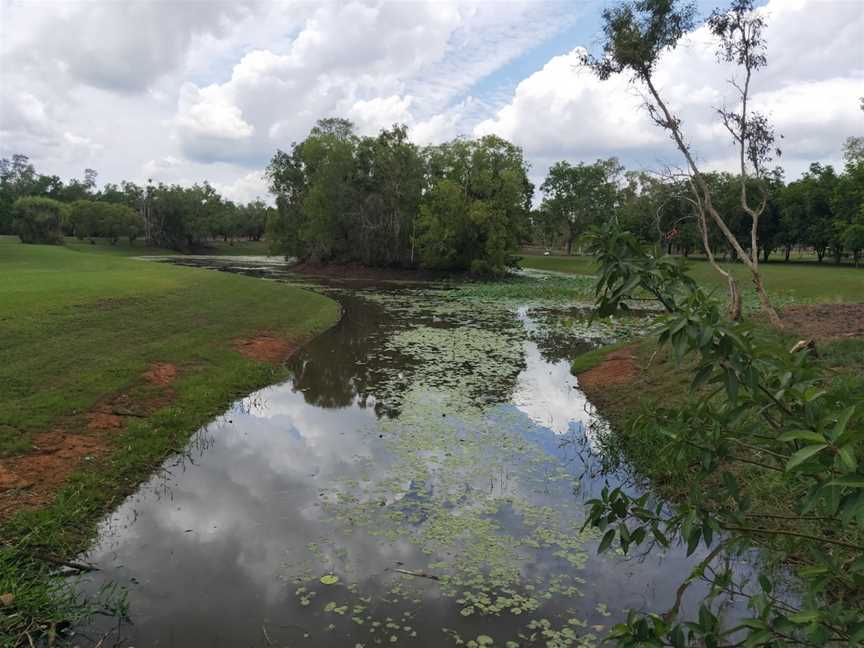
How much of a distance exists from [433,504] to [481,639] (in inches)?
116

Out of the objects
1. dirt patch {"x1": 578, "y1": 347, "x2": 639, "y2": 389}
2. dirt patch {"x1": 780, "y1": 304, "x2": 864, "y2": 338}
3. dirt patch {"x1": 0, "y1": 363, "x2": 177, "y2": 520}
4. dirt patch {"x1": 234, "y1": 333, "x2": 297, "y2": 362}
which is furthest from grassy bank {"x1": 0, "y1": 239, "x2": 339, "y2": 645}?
dirt patch {"x1": 780, "y1": 304, "x2": 864, "y2": 338}

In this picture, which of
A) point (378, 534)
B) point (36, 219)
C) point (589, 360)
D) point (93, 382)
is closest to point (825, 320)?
point (589, 360)

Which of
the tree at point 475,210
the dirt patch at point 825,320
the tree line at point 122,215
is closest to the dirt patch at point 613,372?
the dirt patch at point 825,320

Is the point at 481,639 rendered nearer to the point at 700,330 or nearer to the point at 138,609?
the point at 138,609

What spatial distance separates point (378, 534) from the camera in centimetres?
739

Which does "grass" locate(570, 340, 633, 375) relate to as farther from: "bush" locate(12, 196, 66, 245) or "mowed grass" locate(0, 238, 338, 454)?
"bush" locate(12, 196, 66, 245)

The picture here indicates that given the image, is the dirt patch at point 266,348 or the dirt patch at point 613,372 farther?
the dirt patch at point 266,348

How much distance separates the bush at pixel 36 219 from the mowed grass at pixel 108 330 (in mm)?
47342

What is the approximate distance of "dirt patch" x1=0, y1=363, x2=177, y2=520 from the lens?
7.73 m

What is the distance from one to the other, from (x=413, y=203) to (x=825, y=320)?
154 feet

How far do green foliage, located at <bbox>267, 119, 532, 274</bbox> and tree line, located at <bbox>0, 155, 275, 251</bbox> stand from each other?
18793 millimetres

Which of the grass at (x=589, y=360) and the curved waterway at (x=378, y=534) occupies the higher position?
the grass at (x=589, y=360)

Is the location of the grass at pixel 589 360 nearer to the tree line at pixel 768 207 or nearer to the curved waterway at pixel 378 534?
the curved waterway at pixel 378 534

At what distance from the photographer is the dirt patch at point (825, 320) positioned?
563 inches
